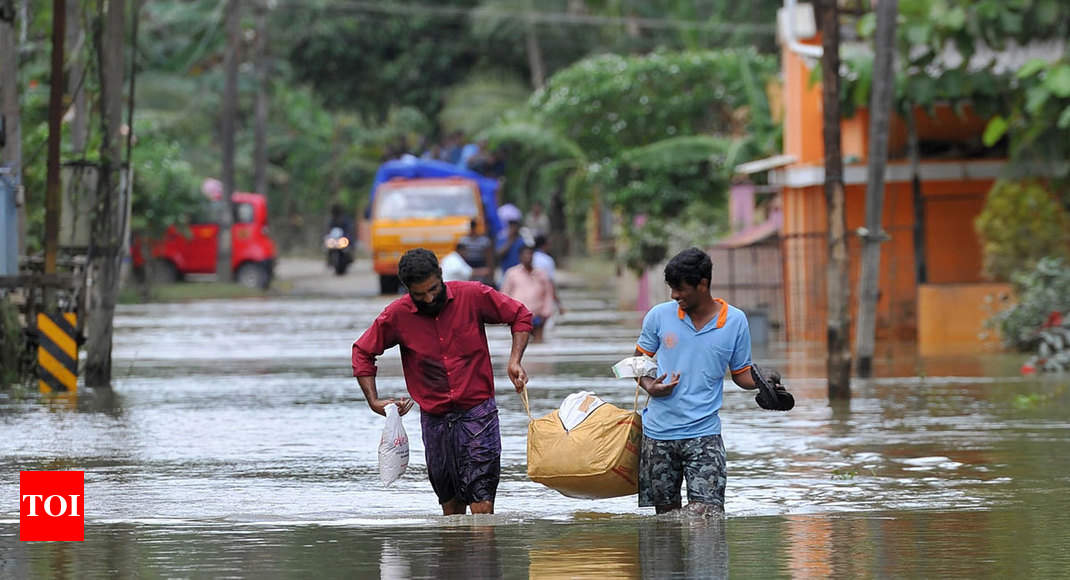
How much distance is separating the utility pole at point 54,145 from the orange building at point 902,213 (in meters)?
10.6

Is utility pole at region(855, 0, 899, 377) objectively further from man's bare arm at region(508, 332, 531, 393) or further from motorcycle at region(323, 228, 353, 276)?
motorcycle at region(323, 228, 353, 276)

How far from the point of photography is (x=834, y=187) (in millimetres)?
17469

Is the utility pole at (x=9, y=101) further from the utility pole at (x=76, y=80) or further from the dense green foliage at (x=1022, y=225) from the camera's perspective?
the dense green foliage at (x=1022, y=225)

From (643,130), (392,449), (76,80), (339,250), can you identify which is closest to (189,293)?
(339,250)

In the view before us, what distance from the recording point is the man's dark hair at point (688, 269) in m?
9.33

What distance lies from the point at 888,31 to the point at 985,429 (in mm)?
4863

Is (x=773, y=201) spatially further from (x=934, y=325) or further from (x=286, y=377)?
(x=286, y=377)

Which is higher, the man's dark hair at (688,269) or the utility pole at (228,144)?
the utility pole at (228,144)

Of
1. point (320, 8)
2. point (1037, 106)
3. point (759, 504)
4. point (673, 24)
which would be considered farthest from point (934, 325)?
point (320, 8)

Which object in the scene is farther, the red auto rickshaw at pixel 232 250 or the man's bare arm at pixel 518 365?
the red auto rickshaw at pixel 232 250

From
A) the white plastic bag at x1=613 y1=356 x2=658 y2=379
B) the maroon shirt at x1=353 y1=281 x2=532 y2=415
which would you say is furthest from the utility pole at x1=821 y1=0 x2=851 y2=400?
the white plastic bag at x1=613 y1=356 x2=658 y2=379

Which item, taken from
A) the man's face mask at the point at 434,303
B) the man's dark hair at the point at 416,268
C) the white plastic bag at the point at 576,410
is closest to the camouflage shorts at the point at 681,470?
the white plastic bag at the point at 576,410

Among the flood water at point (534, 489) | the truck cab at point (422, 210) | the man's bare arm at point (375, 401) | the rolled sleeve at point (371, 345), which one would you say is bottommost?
the flood water at point (534, 489)

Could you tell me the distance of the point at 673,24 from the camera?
186 ft
